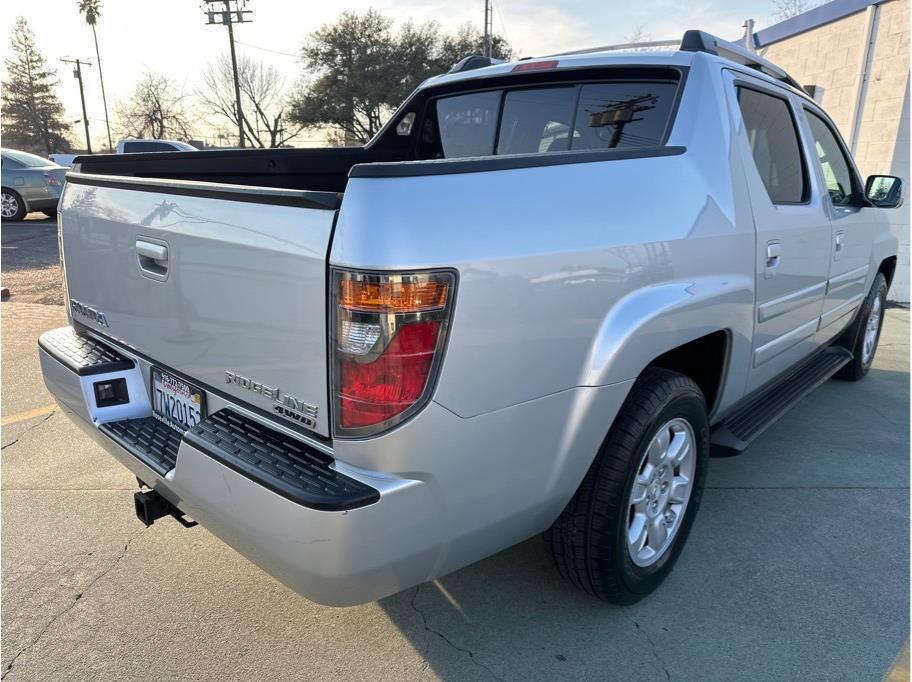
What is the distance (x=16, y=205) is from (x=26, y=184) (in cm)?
51

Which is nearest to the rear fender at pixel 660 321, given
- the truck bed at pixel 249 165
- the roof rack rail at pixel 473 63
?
the truck bed at pixel 249 165

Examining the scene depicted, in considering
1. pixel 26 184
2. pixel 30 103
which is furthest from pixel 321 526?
pixel 30 103

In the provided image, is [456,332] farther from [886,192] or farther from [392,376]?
[886,192]

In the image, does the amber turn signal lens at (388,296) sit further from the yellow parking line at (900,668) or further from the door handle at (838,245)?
the door handle at (838,245)

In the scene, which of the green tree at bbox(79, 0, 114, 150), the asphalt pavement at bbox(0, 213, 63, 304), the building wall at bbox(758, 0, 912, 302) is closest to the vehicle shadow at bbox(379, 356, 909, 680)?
the building wall at bbox(758, 0, 912, 302)

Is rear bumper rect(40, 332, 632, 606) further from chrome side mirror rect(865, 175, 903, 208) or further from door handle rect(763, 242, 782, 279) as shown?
chrome side mirror rect(865, 175, 903, 208)

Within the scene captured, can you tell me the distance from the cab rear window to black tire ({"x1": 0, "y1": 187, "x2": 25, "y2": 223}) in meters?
12.8

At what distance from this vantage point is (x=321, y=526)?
1619mm

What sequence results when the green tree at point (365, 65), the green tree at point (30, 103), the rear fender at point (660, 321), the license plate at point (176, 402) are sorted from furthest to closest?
the green tree at point (30, 103), the green tree at point (365, 65), the license plate at point (176, 402), the rear fender at point (660, 321)

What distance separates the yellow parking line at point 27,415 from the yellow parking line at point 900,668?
456 centimetres

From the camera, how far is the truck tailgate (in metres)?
1.70

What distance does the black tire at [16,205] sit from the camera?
1318cm

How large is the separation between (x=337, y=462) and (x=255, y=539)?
323 mm

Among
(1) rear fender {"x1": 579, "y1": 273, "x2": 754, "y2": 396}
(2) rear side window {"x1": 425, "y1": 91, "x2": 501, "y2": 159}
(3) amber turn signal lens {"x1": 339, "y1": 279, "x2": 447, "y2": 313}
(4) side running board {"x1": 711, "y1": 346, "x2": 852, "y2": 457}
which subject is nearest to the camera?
(3) amber turn signal lens {"x1": 339, "y1": 279, "x2": 447, "y2": 313}
